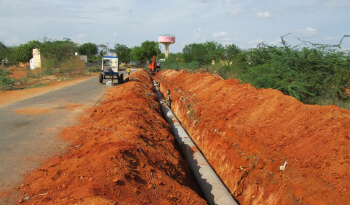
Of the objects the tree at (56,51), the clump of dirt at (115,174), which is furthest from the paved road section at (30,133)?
the tree at (56,51)

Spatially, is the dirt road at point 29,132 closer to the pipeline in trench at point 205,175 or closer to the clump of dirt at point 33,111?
the clump of dirt at point 33,111

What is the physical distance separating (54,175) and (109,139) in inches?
71.0

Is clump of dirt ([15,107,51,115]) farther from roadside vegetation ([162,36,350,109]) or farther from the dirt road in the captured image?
roadside vegetation ([162,36,350,109])

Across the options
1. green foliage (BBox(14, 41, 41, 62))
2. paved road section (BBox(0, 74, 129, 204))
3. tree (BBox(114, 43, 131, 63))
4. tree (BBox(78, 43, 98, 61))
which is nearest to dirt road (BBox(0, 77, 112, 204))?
paved road section (BBox(0, 74, 129, 204))

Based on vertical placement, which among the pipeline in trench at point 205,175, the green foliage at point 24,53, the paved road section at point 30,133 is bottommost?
the pipeline in trench at point 205,175

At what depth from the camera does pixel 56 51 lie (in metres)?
38.9

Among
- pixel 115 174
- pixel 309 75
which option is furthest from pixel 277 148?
pixel 309 75

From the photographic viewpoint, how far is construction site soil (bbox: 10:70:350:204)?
4.55 metres

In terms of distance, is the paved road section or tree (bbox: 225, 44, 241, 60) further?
tree (bbox: 225, 44, 241, 60)

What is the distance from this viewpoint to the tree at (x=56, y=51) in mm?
38622

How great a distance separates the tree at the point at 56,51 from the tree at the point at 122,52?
33.1m

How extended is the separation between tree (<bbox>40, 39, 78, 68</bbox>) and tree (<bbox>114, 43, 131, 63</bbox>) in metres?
33.1

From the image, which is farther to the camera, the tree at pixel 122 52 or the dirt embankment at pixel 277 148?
the tree at pixel 122 52

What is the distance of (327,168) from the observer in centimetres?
539
